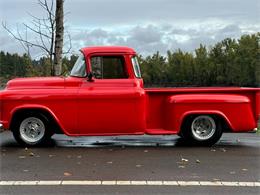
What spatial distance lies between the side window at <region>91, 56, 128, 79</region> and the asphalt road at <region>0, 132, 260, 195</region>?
1.45 m

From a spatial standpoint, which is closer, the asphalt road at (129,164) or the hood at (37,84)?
the asphalt road at (129,164)

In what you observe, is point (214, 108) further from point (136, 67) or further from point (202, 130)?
point (136, 67)

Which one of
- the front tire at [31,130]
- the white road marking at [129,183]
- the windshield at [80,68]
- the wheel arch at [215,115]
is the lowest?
the white road marking at [129,183]

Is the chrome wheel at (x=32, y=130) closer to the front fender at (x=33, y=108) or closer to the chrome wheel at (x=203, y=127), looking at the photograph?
the front fender at (x=33, y=108)

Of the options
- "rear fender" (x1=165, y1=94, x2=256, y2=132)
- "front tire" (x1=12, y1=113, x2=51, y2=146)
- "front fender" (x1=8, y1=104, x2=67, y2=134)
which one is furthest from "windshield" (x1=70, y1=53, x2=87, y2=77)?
"rear fender" (x1=165, y1=94, x2=256, y2=132)

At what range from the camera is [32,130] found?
36.7ft

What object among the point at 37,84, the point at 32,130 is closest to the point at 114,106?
the point at 37,84

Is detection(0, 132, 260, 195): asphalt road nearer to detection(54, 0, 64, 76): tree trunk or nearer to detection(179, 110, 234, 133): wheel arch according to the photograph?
detection(179, 110, 234, 133): wheel arch

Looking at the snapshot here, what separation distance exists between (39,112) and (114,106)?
4.92 feet

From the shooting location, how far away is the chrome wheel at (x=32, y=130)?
11.1 meters

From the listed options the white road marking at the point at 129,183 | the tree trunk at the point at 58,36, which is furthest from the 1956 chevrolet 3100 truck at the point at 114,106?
the tree trunk at the point at 58,36

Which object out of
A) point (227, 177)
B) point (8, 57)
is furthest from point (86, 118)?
point (8, 57)

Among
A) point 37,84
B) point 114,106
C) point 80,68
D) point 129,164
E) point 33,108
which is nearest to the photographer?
point 129,164

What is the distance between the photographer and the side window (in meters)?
11.3
